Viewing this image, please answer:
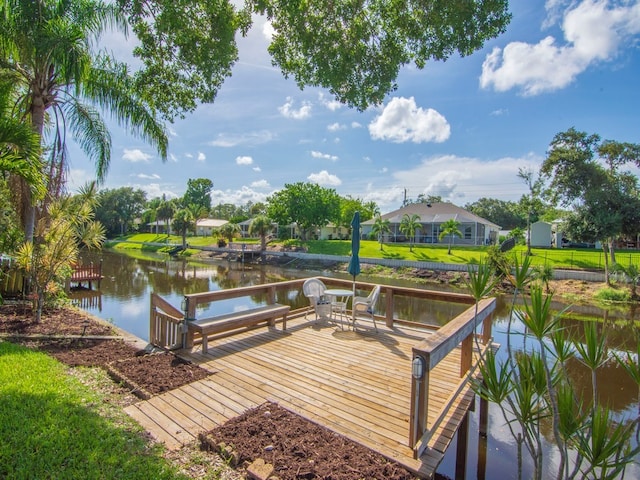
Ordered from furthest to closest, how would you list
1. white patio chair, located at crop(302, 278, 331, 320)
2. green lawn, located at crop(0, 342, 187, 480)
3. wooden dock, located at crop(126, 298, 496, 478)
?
white patio chair, located at crop(302, 278, 331, 320), wooden dock, located at crop(126, 298, 496, 478), green lawn, located at crop(0, 342, 187, 480)

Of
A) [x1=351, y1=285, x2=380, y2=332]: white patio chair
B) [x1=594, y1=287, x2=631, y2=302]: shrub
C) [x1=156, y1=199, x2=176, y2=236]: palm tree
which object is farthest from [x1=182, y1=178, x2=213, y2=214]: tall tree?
[x1=351, y1=285, x2=380, y2=332]: white patio chair

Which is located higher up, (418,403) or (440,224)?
(440,224)

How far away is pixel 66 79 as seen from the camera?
19.5 ft

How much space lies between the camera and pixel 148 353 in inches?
189

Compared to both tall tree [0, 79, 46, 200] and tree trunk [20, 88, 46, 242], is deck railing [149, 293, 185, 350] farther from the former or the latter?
tree trunk [20, 88, 46, 242]

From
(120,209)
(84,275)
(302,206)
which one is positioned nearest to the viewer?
(84,275)

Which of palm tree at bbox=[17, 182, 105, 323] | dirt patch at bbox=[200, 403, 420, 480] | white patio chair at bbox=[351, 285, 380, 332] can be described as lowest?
dirt patch at bbox=[200, 403, 420, 480]

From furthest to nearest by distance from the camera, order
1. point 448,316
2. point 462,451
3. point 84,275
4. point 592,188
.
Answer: point 592,188
point 84,275
point 448,316
point 462,451

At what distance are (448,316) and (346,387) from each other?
32.1 ft

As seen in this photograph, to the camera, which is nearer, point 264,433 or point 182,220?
point 264,433

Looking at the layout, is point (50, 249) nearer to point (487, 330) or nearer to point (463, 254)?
point (487, 330)

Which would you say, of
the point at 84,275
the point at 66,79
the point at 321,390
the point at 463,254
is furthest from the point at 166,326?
the point at 463,254

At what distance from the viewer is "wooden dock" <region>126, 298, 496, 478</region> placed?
295cm

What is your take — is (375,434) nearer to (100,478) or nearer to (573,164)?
(100,478)
